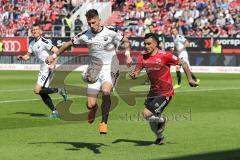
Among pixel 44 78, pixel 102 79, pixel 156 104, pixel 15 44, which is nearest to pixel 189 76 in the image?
pixel 156 104

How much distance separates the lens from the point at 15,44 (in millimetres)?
45688

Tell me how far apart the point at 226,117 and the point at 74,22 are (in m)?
32.3

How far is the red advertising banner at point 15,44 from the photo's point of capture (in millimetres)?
45500

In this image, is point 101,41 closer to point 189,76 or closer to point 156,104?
point 156,104

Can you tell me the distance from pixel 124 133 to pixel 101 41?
248cm

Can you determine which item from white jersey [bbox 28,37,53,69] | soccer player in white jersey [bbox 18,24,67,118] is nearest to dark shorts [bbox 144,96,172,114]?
soccer player in white jersey [bbox 18,24,67,118]

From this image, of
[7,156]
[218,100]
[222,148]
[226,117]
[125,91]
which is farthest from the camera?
[125,91]

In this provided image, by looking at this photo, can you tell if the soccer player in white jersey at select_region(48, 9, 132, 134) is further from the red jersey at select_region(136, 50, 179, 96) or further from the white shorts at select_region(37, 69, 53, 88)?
the white shorts at select_region(37, 69, 53, 88)

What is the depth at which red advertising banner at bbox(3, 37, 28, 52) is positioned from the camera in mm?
45500

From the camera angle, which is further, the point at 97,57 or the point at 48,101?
the point at 48,101

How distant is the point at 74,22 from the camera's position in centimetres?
4862

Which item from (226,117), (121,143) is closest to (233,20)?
(226,117)

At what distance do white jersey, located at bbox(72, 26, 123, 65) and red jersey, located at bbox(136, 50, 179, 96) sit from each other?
760 mm

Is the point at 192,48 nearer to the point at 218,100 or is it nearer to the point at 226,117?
the point at 218,100
